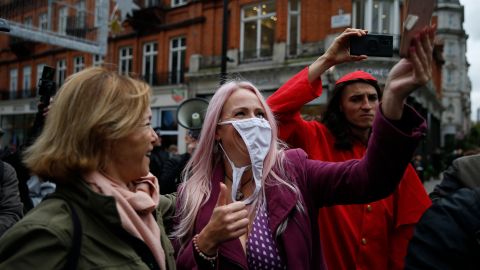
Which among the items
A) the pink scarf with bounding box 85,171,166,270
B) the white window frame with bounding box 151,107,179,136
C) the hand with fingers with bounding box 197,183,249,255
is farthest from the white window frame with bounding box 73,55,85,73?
the hand with fingers with bounding box 197,183,249,255

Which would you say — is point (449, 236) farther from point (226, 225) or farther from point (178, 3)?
point (178, 3)

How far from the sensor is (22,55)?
24.9 metres

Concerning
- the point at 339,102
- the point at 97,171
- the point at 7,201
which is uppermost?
the point at 339,102

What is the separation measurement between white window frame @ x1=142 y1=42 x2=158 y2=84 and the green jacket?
19691 millimetres

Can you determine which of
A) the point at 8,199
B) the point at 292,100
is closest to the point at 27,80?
the point at 8,199

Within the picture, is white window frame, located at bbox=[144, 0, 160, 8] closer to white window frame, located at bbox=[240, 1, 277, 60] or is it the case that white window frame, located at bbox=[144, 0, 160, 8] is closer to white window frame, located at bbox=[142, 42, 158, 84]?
white window frame, located at bbox=[142, 42, 158, 84]

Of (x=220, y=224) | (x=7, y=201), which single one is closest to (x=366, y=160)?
(x=220, y=224)

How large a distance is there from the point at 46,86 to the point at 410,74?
3215 mm

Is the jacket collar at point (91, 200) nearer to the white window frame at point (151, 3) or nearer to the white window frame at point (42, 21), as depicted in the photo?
the white window frame at point (42, 21)

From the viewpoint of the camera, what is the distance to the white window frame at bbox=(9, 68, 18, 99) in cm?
2781

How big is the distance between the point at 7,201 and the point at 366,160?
8.05ft

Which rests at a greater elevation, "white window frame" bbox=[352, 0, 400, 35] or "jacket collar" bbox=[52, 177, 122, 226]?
"white window frame" bbox=[352, 0, 400, 35]

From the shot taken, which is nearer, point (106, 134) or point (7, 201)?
point (106, 134)

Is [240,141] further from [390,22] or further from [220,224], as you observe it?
[390,22]
